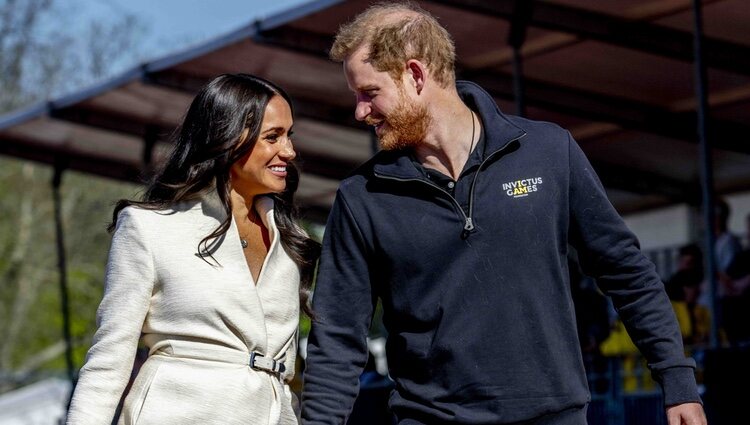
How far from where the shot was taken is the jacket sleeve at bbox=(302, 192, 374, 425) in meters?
3.99

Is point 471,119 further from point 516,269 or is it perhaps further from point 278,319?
point 278,319

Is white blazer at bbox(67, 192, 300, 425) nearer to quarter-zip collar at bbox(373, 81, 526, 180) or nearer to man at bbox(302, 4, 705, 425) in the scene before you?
man at bbox(302, 4, 705, 425)

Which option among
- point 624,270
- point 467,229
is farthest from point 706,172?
point 467,229

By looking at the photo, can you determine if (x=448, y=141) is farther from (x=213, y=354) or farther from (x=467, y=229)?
(x=213, y=354)

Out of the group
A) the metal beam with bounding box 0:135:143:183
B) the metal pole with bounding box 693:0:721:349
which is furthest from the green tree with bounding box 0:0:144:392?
the metal pole with bounding box 693:0:721:349

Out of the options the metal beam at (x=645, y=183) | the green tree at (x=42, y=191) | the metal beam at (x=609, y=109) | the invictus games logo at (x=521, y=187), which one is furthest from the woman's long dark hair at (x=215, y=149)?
the green tree at (x=42, y=191)

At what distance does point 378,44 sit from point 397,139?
277 mm

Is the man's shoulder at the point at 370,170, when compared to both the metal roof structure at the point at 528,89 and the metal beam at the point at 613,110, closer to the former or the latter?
the metal roof structure at the point at 528,89

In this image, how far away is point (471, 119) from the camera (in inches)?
162

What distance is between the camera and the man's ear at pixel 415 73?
159 inches

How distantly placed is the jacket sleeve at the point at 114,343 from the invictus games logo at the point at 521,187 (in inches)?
39.7

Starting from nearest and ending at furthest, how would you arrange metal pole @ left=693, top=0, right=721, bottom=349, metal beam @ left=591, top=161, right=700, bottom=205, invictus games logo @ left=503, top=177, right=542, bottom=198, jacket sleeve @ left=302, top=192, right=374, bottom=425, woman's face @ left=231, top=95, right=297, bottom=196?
invictus games logo @ left=503, top=177, right=542, bottom=198 → jacket sleeve @ left=302, top=192, right=374, bottom=425 → woman's face @ left=231, top=95, right=297, bottom=196 → metal pole @ left=693, top=0, right=721, bottom=349 → metal beam @ left=591, top=161, right=700, bottom=205

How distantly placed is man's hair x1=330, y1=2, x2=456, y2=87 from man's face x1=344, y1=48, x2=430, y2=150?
28mm

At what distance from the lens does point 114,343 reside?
12.7ft
